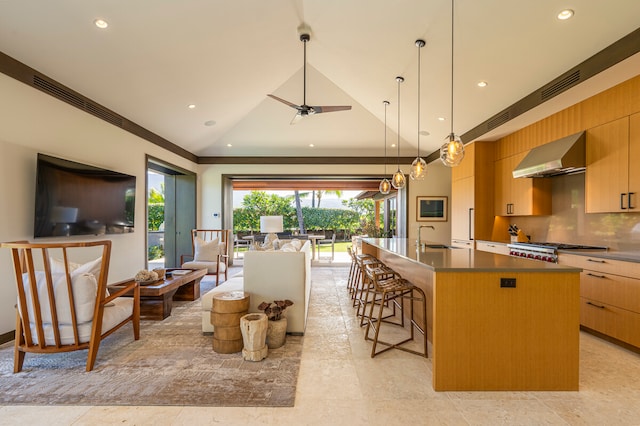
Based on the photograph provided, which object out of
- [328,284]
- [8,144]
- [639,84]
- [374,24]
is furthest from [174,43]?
[639,84]

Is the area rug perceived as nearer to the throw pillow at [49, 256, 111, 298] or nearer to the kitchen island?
the throw pillow at [49, 256, 111, 298]

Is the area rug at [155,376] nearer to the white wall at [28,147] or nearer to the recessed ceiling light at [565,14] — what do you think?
the white wall at [28,147]

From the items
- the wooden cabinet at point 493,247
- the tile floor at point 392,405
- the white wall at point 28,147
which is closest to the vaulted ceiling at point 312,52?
the white wall at point 28,147

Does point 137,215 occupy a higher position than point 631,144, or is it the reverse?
point 631,144

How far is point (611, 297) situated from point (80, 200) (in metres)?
5.81

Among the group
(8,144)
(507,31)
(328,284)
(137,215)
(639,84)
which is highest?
(507,31)

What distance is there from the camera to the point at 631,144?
315 centimetres

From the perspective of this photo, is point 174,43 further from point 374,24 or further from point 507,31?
point 507,31

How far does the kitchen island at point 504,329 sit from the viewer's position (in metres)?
2.26

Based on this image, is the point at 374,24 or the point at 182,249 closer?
the point at 374,24

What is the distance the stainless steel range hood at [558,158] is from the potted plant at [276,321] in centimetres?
346

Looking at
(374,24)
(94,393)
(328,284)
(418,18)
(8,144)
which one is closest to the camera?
(94,393)

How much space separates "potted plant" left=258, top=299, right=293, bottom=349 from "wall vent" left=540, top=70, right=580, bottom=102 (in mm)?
3656

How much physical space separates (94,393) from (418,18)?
14.1 feet
